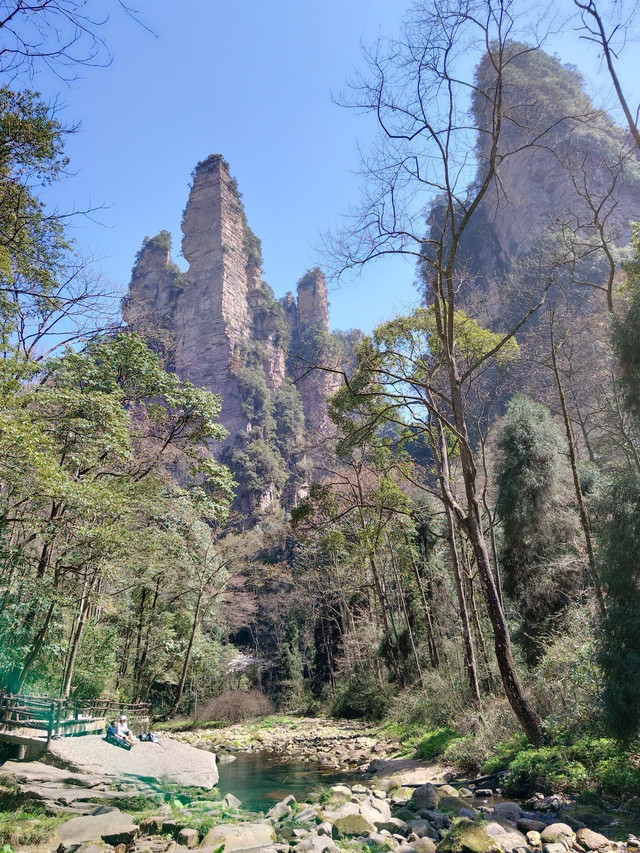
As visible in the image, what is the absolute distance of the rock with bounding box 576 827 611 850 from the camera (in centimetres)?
438

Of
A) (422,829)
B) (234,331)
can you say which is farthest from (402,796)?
(234,331)

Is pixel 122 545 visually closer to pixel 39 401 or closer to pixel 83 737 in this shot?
pixel 39 401

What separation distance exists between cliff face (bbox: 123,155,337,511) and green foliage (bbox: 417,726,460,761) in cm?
4288

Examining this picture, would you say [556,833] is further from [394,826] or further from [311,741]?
[311,741]

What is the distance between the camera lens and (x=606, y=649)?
5.68m

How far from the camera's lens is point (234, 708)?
25031 mm

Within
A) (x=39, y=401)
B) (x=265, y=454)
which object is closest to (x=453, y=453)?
(x=39, y=401)

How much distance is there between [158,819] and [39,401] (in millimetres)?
6232

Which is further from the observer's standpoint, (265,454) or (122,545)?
(265,454)

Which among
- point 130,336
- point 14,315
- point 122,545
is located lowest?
point 122,545

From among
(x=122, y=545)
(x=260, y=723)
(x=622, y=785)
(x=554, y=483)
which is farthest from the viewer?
(x=260, y=723)

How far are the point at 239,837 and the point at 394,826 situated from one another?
1.63 meters

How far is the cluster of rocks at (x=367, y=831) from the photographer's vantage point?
4.44 meters

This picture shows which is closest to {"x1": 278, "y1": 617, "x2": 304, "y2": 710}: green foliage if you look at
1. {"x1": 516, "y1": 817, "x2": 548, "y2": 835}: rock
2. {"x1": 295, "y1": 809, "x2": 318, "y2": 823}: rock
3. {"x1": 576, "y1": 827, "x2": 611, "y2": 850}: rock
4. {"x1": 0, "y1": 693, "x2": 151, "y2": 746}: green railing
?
{"x1": 0, "y1": 693, "x2": 151, "y2": 746}: green railing
